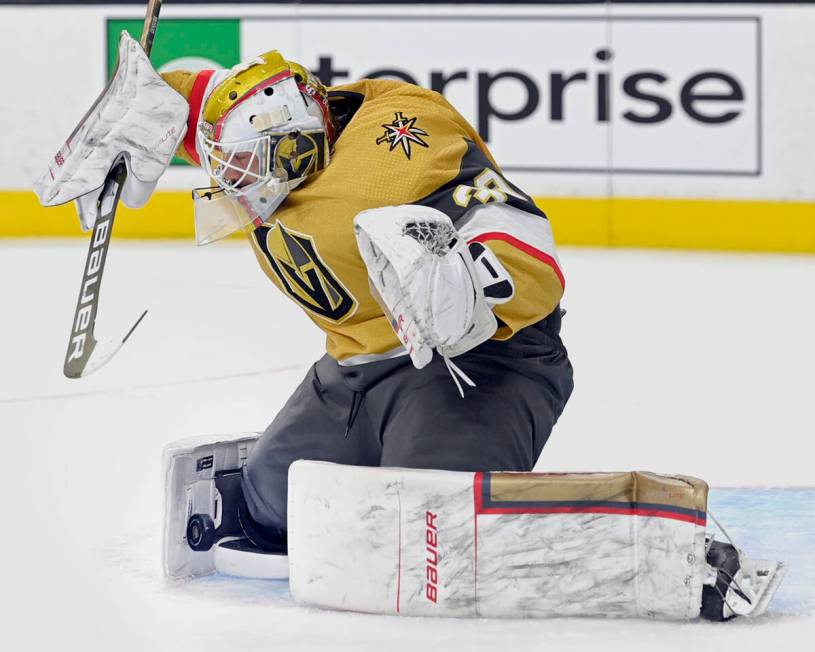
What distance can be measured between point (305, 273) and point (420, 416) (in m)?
0.30

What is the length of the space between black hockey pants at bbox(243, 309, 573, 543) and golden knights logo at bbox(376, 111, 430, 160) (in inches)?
12.5

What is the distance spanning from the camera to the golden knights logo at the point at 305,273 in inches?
97.7

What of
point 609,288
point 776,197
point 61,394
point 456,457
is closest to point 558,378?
point 456,457

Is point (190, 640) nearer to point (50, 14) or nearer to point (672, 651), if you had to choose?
point (672, 651)

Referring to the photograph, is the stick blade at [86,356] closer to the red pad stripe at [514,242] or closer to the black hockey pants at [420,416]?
the black hockey pants at [420,416]

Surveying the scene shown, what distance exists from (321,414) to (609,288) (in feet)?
10.2

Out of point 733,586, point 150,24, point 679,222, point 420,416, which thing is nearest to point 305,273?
point 420,416

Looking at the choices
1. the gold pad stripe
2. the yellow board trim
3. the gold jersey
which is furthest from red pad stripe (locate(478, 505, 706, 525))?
the yellow board trim

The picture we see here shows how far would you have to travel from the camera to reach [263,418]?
3691mm

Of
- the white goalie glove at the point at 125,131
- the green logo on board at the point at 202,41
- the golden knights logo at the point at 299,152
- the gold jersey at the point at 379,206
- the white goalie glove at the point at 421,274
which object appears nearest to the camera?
the white goalie glove at the point at 421,274

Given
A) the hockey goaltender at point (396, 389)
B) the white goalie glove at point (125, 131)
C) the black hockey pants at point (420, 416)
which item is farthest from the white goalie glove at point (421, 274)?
the white goalie glove at point (125, 131)

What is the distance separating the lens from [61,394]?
13.1 ft

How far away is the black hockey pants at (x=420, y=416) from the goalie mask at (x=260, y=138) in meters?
0.31

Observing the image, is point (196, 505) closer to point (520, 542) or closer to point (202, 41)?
point (520, 542)
